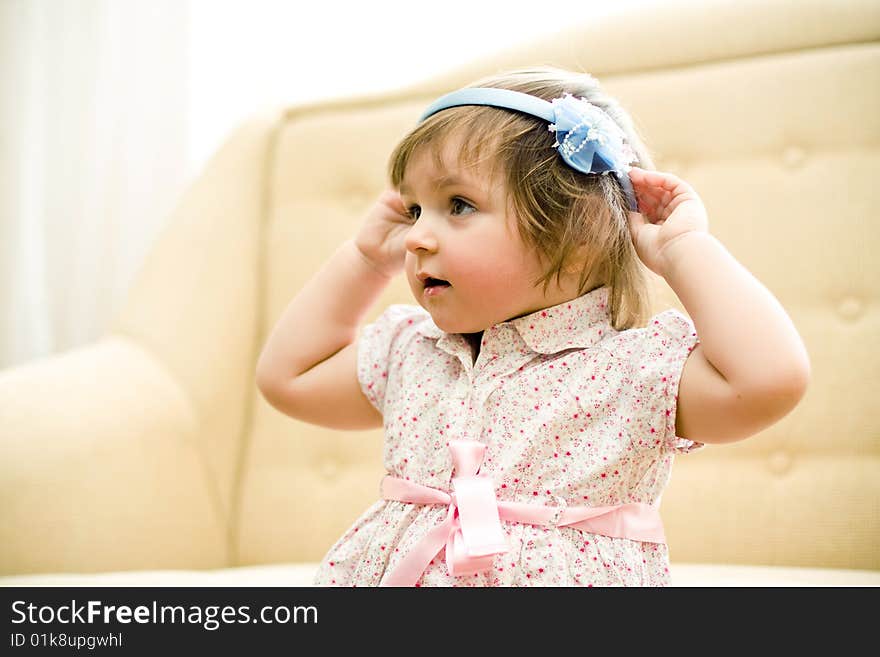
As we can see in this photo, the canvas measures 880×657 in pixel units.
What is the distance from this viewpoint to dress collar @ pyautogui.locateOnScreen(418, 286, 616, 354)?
3.05 ft

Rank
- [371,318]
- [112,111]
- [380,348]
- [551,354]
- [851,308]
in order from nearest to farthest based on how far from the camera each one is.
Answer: [551,354] → [380,348] → [851,308] → [371,318] → [112,111]

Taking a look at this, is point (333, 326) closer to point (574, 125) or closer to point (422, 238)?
point (422, 238)

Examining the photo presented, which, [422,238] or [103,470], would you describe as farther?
[103,470]

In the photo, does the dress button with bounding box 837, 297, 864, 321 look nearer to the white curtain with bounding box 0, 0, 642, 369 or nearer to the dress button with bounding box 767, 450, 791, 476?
the dress button with bounding box 767, 450, 791, 476

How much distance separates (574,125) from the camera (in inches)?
35.2

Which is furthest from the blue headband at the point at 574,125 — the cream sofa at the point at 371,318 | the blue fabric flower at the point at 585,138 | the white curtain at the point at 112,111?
the white curtain at the point at 112,111

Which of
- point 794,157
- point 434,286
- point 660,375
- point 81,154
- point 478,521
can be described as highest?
point 81,154

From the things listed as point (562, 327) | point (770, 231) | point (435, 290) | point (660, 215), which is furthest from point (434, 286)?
point (770, 231)

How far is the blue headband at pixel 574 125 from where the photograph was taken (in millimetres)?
893

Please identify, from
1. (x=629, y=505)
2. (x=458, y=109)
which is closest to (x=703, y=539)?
(x=629, y=505)

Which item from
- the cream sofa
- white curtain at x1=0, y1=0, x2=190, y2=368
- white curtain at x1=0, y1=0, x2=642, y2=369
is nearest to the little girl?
the cream sofa

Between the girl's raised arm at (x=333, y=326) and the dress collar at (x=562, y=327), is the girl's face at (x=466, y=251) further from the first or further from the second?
the girl's raised arm at (x=333, y=326)

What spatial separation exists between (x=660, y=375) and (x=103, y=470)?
0.84m
